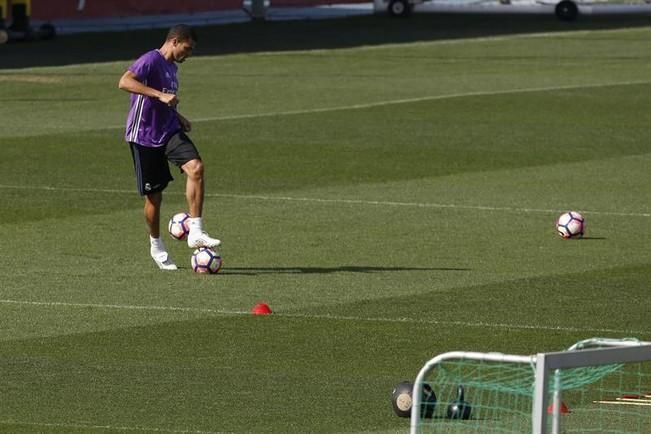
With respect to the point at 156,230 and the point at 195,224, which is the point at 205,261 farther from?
the point at 156,230

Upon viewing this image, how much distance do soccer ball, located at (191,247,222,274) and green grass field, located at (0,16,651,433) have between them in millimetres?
110

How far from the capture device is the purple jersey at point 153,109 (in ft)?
55.4

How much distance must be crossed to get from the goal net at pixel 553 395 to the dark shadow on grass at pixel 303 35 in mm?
27286

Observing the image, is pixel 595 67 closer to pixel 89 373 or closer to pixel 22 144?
pixel 22 144

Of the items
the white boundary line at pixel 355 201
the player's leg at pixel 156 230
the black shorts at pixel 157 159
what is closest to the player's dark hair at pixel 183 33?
the black shorts at pixel 157 159

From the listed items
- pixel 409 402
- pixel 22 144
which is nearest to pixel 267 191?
pixel 22 144

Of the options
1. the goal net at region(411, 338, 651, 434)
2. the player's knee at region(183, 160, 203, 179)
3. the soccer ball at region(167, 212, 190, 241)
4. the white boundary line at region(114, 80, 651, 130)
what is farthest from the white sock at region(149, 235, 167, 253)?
the white boundary line at region(114, 80, 651, 130)

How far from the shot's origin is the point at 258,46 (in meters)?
44.7

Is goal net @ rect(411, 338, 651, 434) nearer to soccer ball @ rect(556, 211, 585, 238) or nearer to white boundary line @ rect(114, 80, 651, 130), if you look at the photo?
soccer ball @ rect(556, 211, 585, 238)

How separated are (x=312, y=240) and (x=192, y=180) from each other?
2.58 meters

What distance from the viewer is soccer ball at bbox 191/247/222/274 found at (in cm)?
1689

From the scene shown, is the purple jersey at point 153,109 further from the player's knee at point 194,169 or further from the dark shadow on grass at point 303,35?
the dark shadow on grass at point 303,35

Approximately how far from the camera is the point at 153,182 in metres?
17.0

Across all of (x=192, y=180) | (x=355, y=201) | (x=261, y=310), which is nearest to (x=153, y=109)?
(x=192, y=180)
